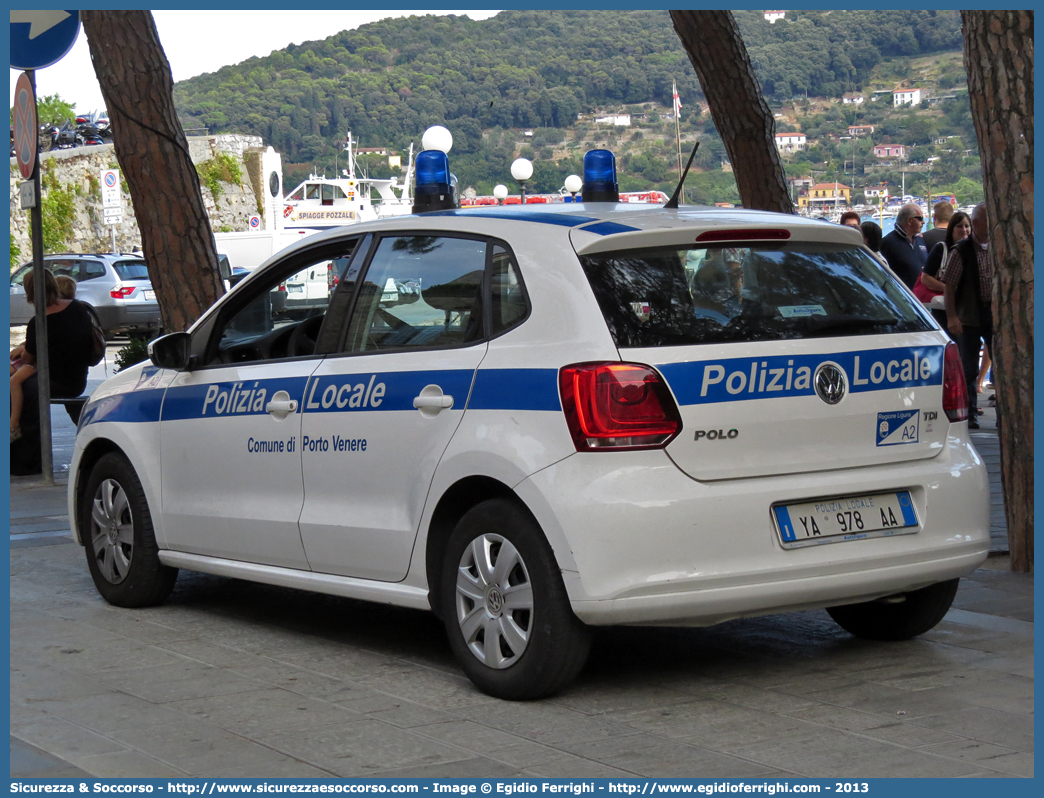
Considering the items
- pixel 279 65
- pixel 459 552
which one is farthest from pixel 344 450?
pixel 279 65

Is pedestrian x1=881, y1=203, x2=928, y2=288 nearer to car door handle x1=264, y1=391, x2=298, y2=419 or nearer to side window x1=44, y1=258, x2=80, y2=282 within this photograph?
car door handle x1=264, y1=391, x2=298, y2=419

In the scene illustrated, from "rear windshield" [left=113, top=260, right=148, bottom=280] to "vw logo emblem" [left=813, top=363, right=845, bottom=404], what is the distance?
25.7m

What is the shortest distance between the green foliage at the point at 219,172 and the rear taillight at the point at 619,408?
173 ft

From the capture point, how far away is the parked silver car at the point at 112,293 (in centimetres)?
2836

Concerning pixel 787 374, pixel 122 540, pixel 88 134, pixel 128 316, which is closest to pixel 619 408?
pixel 787 374

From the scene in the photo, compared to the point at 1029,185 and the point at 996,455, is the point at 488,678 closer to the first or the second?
the point at 1029,185

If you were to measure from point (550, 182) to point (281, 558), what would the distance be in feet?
111

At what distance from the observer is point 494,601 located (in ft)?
15.2

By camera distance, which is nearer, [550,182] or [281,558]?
[281,558]

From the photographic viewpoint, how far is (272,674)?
16.6 ft

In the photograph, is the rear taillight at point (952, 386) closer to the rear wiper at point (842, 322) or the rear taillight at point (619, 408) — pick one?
the rear wiper at point (842, 322)

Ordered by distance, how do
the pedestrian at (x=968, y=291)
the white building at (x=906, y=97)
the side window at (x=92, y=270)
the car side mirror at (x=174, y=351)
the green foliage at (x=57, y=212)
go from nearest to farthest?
1. the car side mirror at (x=174, y=351)
2. the pedestrian at (x=968, y=291)
3. the side window at (x=92, y=270)
4. the white building at (x=906, y=97)
5. the green foliage at (x=57, y=212)

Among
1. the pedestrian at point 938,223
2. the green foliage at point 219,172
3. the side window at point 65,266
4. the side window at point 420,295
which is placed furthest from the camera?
the green foliage at point 219,172

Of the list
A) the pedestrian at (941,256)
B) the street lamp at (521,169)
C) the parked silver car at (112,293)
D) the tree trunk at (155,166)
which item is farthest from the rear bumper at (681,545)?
the parked silver car at (112,293)
